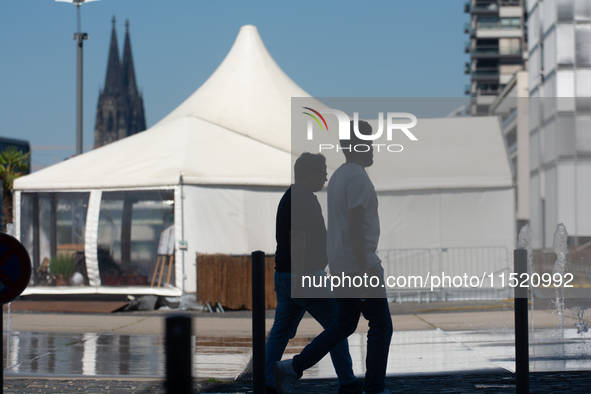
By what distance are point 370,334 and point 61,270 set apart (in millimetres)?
9813

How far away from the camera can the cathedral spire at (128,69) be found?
13138cm

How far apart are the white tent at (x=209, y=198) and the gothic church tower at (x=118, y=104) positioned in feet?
363

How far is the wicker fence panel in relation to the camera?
11.9 meters

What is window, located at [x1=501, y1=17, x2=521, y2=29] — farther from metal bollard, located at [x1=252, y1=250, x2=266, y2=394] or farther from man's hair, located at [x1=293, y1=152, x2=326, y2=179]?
metal bollard, located at [x1=252, y1=250, x2=266, y2=394]

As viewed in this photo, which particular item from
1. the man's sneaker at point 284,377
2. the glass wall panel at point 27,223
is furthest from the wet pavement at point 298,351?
the glass wall panel at point 27,223

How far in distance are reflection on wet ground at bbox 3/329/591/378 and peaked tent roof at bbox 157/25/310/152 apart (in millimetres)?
7784

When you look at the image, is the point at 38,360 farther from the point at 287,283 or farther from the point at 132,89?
the point at 132,89

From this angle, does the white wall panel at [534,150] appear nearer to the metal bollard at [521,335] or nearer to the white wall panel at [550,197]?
the white wall panel at [550,197]

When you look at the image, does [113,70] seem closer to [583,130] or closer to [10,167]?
[583,130]

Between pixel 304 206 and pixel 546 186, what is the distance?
2671 cm

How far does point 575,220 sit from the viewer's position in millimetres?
26781

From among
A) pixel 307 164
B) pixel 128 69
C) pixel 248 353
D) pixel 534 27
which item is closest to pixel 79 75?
pixel 248 353

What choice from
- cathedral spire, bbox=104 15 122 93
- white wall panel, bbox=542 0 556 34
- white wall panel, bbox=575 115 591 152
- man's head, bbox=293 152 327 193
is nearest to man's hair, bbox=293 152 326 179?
man's head, bbox=293 152 327 193

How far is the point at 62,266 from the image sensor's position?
13.1 m
